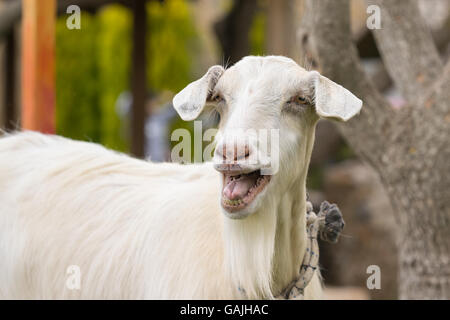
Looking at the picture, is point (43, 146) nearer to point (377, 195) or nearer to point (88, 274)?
point (88, 274)

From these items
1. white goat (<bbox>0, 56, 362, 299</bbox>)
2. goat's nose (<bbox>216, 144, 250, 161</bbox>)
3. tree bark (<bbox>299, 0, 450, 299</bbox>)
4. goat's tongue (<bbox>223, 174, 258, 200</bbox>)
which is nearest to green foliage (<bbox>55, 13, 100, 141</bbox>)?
white goat (<bbox>0, 56, 362, 299</bbox>)

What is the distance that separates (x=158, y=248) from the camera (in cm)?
316

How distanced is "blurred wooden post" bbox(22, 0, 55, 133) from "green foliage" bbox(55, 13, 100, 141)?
444 cm

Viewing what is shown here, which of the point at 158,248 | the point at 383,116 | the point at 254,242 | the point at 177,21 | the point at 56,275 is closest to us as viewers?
the point at 254,242

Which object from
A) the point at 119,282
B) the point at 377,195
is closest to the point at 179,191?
the point at 119,282

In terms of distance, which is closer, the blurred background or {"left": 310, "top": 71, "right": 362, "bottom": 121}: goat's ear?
{"left": 310, "top": 71, "right": 362, "bottom": 121}: goat's ear

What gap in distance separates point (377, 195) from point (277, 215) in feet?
17.2

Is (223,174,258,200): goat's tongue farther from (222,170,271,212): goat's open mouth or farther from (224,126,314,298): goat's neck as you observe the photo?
(224,126,314,298): goat's neck

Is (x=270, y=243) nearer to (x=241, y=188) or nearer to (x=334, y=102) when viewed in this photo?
(x=241, y=188)

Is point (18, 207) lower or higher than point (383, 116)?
lower

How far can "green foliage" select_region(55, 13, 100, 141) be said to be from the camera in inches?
378

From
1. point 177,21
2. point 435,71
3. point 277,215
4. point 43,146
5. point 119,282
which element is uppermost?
point 177,21

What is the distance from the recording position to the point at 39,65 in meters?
5.09

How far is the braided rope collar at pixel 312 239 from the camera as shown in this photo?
3.02 meters
